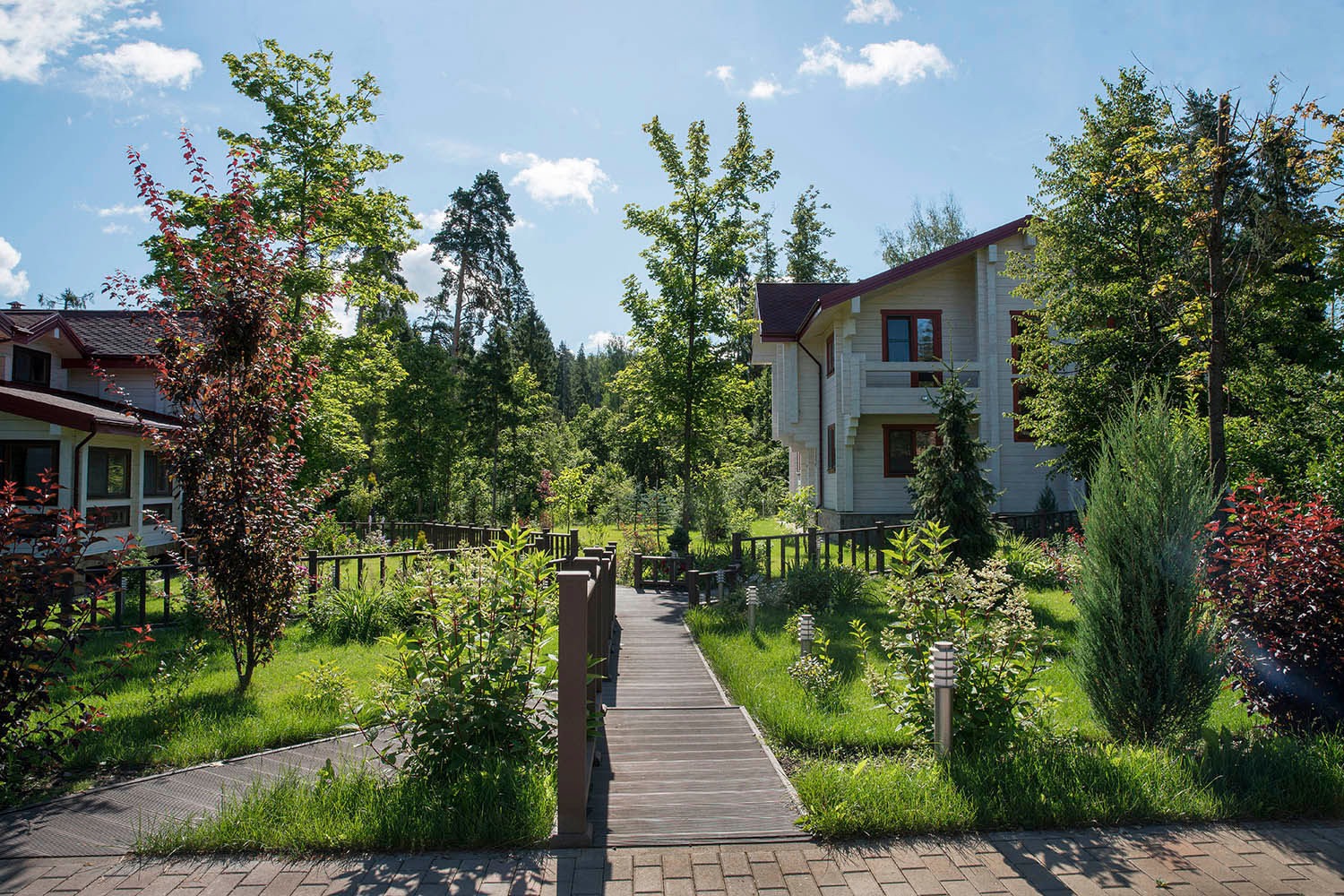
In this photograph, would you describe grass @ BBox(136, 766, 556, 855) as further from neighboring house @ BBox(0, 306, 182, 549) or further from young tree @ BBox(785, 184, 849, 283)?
young tree @ BBox(785, 184, 849, 283)

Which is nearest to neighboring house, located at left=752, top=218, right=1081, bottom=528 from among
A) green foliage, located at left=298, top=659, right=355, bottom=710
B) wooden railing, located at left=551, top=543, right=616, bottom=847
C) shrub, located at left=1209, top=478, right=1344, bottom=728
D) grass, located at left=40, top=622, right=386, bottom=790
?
shrub, located at left=1209, top=478, right=1344, bottom=728

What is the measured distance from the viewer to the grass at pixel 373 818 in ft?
13.2

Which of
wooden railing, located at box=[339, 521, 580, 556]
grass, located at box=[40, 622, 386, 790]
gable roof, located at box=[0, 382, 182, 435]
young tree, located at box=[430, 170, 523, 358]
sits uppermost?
young tree, located at box=[430, 170, 523, 358]

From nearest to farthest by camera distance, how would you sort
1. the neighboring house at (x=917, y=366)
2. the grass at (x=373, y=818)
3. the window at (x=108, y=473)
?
the grass at (x=373, y=818) → the window at (x=108, y=473) → the neighboring house at (x=917, y=366)

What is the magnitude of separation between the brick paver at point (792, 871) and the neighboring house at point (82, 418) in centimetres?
1246

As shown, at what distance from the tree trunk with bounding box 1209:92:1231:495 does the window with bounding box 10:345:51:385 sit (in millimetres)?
24797

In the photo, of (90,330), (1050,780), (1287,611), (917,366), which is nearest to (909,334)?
(917,366)

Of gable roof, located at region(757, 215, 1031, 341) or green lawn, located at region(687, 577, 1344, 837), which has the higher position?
gable roof, located at region(757, 215, 1031, 341)

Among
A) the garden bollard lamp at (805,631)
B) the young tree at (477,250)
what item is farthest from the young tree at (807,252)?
the garden bollard lamp at (805,631)

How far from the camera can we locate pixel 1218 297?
7.50 m

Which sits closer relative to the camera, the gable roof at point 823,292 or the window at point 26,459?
the window at point 26,459

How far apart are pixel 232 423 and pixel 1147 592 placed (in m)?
7.84

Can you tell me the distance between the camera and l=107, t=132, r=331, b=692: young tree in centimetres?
665

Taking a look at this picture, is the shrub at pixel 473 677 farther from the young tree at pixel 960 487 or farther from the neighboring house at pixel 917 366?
the neighboring house at pixel 917 366
